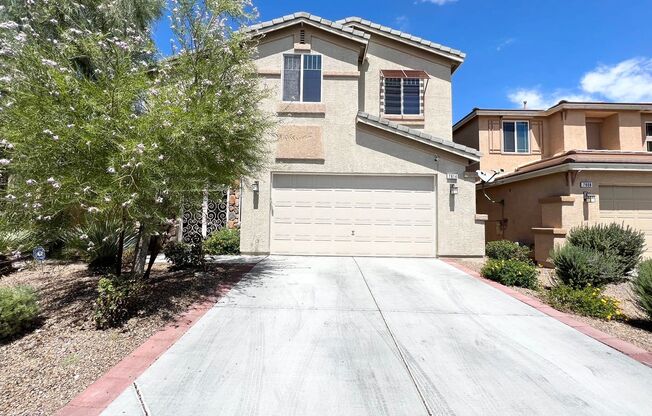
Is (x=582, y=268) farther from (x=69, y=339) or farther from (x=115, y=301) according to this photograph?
(x=69, y=339)

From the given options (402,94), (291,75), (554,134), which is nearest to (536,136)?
(554,134)

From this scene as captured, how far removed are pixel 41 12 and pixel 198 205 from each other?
534 cm

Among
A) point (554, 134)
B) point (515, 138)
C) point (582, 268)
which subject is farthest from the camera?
point (515, 138)

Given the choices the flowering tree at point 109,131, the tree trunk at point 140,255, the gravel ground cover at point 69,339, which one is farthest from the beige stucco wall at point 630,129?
the tree trunk at point 140,255

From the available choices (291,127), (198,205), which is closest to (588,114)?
(291,127)

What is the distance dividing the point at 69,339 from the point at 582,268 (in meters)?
9.18

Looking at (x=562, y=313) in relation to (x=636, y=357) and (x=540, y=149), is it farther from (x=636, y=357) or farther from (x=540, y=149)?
(x=540, y=149)

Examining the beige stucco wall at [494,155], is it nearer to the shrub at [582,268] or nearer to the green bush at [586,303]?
the shrub at [582,268]

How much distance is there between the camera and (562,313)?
673 centimetres

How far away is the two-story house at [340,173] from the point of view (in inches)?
478

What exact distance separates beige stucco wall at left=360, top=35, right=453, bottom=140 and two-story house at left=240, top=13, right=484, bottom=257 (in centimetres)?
205

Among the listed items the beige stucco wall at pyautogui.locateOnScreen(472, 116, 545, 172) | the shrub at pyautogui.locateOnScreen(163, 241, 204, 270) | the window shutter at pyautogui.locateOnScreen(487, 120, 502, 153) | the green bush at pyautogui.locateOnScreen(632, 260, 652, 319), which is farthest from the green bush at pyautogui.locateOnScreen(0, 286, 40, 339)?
the window shutter at pyautogui.locateOnScreen(487, 120, 502, 153)

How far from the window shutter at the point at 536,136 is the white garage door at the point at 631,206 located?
5750mm

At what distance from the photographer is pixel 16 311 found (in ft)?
17.0
